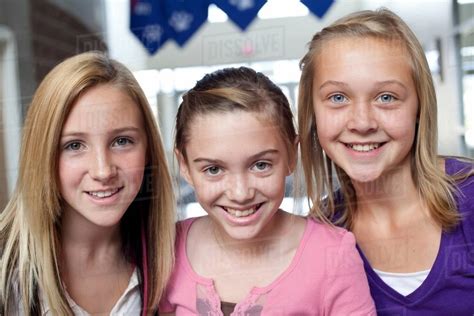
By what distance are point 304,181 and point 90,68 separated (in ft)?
1.12

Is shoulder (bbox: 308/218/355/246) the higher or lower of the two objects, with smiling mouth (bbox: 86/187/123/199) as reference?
lower

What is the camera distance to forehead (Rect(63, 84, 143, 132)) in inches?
33.0

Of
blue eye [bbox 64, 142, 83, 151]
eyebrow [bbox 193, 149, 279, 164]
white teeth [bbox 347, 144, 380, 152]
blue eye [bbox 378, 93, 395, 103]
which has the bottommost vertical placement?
eyebrow [bbox 193, 149, 279, 164]

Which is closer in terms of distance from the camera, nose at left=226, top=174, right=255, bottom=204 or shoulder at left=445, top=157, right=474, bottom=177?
nose at left=226, top=174, right=255, bottom=204

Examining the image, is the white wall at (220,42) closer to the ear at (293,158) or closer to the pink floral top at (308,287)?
the ear at (293,158)

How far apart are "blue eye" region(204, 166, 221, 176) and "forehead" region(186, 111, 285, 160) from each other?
18 millimetres

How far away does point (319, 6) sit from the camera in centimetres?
92

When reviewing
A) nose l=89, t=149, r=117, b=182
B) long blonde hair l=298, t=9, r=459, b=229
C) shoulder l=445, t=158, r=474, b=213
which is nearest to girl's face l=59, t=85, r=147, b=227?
nose l=89, t=149, r=117, b=182

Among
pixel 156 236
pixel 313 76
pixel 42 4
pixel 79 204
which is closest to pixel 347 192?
pixel 313 76

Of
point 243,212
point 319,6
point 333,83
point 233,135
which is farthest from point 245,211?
point 319,6

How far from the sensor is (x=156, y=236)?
0.93 m

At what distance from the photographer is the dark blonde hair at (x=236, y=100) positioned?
0.84 m

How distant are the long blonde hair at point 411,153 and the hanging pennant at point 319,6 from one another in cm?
3

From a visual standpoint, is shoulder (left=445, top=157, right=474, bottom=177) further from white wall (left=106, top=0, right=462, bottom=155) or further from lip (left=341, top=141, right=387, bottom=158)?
white wall (left=106, top=0, right=462, bottom=155)
